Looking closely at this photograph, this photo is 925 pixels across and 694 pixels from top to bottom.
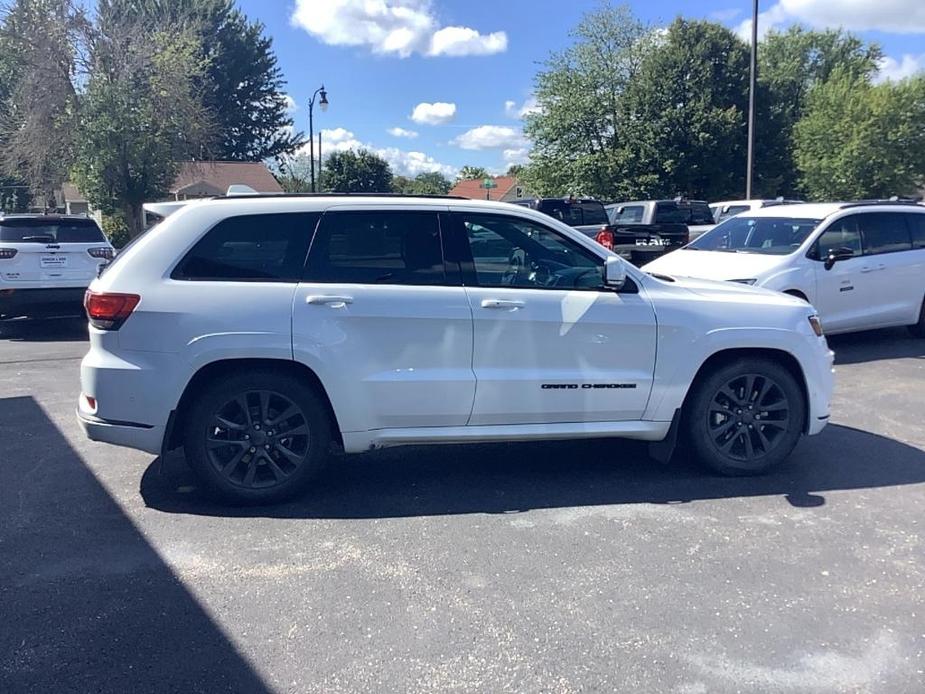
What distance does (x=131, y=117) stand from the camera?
2022 cm

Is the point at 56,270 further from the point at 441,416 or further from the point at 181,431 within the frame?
the point at 441,416

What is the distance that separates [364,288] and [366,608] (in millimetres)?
1901

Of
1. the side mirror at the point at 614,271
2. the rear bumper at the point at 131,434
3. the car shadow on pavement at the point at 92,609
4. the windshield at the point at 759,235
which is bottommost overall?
the car shadow on pavement at the point at 92,609

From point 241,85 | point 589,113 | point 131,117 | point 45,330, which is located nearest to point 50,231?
point 45,330

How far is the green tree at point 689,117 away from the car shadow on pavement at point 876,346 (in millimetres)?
26077

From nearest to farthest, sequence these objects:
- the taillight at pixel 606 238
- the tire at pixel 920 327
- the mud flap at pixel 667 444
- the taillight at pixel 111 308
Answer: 1. the taillight at pixel 111 308
2. the mud flap at pixel 667 444
3. the tire at pixel 920 327
4. the taillight at pixel 606 238

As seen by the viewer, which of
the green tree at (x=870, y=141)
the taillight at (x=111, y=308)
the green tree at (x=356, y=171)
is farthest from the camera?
the green tree at (x=356, y=171)

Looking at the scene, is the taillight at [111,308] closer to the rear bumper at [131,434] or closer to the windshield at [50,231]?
the rear bumper at [131,434]

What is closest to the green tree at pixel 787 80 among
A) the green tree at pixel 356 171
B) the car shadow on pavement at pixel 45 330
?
the green tree at pixel 356 171

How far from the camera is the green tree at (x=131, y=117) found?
2014 cm

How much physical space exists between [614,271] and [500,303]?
734mm

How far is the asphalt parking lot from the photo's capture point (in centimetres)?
310

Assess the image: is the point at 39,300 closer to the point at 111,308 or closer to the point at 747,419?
the point at 111,308

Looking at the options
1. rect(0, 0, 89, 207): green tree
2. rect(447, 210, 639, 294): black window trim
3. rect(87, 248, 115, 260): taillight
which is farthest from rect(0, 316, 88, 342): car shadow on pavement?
rect(0, 0, 89, 207): green tree
